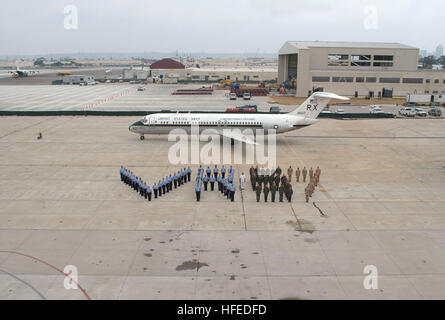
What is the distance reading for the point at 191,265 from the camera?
14.4 m

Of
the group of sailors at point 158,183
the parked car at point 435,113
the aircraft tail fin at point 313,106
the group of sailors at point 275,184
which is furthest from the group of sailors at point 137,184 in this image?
the parked car at point 435,113

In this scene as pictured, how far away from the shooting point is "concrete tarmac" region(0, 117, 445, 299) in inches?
519

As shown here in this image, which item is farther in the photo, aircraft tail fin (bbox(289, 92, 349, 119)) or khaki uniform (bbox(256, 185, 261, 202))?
aircraft tail fin (bbox(289, 92, 349, 119))

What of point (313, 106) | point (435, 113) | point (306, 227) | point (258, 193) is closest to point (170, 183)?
point (258, 193)

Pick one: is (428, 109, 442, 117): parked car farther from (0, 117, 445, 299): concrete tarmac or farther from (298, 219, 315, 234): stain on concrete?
(298, 219, 315, 234): stain on concrete

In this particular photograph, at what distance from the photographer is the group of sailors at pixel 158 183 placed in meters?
21.4

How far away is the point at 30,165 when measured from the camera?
91.1 ft

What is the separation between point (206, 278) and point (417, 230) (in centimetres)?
1089

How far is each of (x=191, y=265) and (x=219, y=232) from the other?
123 inches

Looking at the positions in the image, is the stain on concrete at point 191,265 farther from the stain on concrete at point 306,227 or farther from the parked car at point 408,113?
the parked car at point 408,113

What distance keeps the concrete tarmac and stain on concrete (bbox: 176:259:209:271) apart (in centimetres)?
4

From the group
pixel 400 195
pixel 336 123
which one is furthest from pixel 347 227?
pixel 336 123

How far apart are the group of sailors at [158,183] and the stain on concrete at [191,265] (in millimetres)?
7229

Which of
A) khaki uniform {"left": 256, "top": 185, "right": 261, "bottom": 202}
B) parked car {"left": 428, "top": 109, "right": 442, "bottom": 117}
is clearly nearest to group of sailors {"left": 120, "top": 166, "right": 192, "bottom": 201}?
khaki uniform {"left": 256, "top": 185, "right": 261, "bottom": 202}
